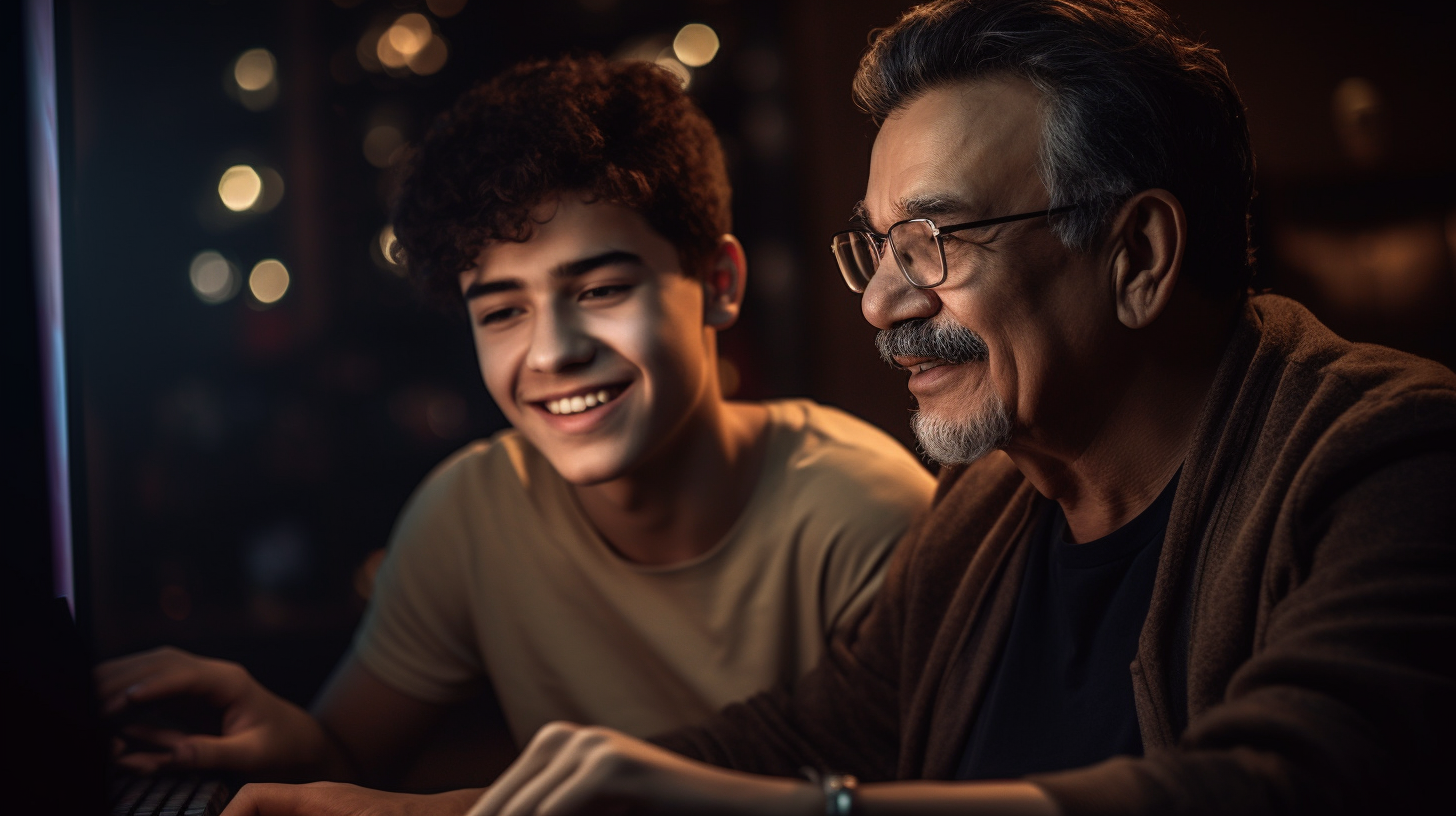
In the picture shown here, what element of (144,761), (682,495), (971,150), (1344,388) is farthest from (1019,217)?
(144,761)

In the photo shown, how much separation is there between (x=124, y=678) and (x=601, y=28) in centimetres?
232

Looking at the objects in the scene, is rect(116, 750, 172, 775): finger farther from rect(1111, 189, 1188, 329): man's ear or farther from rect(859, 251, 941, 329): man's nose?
rect(1111, 189, 1188, 329): man's ear

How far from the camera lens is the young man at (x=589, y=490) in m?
1.34

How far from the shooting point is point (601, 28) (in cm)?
305

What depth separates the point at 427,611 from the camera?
1.57 metres

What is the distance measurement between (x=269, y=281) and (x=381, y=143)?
488 mm

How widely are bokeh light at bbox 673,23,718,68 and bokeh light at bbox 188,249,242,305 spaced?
1372mm

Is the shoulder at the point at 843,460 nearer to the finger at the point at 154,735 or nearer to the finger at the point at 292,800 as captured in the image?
the finger at the point at 292,800

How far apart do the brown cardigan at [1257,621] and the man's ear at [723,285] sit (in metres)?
0.42

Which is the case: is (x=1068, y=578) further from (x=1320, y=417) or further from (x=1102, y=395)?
(x=1320, y=417)

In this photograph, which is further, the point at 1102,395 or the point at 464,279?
the point at 464,279

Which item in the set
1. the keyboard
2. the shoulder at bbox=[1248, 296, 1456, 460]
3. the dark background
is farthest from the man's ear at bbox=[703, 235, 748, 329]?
the dark background

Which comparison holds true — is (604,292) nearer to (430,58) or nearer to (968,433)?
(968,433)

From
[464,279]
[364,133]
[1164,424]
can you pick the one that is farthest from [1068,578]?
[364,133]
